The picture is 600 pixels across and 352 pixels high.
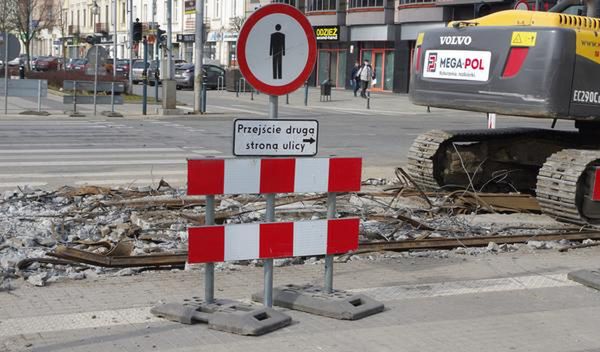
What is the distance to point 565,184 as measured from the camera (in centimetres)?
995

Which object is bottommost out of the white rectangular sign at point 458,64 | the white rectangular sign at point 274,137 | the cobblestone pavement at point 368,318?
the cobblestone pavement at point 368,318

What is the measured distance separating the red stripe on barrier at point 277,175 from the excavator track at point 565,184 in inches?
187

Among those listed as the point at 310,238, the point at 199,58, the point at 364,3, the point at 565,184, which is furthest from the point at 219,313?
the point at 364,3

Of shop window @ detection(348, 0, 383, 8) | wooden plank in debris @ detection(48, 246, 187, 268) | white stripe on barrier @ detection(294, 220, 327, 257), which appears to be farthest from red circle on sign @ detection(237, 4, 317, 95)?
shop window @ detection(348, 0, 383, 8)

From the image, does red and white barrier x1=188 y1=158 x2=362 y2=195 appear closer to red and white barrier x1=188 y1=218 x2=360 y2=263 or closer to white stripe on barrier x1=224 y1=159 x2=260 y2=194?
white stripe on barrier x1=224 y1=159 x2=260 y2=194

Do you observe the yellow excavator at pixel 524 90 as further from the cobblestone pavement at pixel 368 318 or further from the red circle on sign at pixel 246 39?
the red circle on sign at pixel 246 39

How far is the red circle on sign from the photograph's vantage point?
6031 mm

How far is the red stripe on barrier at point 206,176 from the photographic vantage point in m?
5.79

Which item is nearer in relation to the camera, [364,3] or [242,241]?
[242,241]

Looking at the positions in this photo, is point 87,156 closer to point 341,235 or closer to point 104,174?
point 104,174

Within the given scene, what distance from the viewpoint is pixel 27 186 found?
38.2 ft

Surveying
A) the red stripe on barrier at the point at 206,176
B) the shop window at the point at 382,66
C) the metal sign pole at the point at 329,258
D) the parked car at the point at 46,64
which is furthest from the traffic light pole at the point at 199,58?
the parked car at the point at 46,64

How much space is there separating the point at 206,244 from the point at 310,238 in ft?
2.49

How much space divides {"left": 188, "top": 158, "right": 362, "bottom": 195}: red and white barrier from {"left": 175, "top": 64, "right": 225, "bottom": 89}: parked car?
41.2 meters
